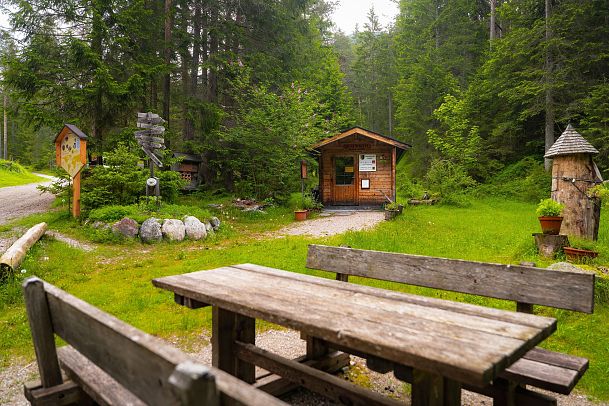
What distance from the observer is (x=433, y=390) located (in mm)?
1874

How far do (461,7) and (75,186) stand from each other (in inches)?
1032

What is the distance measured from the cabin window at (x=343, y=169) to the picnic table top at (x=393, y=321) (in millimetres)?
15679

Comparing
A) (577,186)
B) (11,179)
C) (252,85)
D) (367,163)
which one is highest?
(252,85)

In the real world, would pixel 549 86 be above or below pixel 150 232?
above

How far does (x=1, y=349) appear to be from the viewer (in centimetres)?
397

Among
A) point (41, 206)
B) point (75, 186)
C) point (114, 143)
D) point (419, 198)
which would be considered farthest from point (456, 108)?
point (41, 206)

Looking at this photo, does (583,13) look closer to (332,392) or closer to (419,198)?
(419,198)

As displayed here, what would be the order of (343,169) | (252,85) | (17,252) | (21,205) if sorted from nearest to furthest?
(17,252), (21,205), (252,85), (343,169)

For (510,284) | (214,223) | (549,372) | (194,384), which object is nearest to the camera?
(194,384)

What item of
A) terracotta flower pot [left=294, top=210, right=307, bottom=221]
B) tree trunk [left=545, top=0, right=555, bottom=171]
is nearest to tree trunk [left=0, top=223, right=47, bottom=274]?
terracotta flower pot [left=294, top=210, right=307, bottom=221]

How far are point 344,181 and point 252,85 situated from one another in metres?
5.97

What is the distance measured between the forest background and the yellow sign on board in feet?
3.30

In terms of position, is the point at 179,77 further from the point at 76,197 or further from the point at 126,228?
the point at 126,228

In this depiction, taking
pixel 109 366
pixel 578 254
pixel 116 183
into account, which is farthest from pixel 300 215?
pixel 109 366
